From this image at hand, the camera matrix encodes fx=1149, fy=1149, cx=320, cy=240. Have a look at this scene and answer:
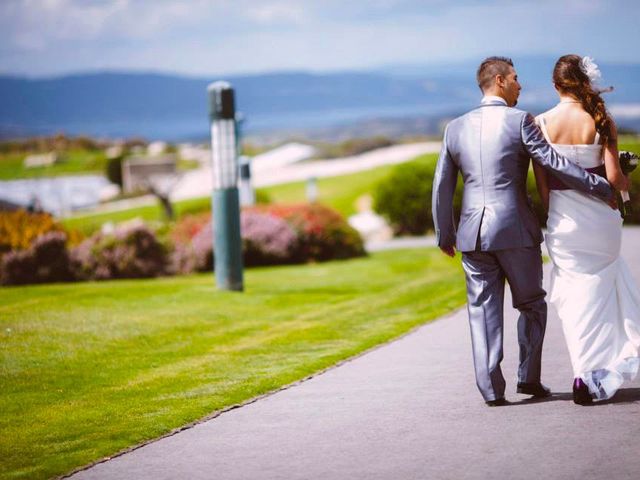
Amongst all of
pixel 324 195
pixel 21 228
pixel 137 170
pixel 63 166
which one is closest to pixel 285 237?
pixel 21 228

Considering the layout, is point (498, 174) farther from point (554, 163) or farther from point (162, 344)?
point (162, 344)

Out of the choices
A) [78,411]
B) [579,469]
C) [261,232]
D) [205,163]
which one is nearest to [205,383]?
[78,411]

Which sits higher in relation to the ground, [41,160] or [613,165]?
[41,160]

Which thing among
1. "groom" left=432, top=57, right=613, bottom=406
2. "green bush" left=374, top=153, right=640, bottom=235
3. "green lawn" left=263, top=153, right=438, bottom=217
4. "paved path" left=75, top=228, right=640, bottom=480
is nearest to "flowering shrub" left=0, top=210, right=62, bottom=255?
"green bush" left=374, top=153, right=640, bottom=235

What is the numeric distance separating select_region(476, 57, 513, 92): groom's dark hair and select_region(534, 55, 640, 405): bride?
0.36 m

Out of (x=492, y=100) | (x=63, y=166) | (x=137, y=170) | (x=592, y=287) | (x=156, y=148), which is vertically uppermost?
(x=156, y=148)

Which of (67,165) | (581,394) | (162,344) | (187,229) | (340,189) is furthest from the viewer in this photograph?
(67,165)

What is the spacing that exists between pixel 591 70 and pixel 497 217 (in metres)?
1.12

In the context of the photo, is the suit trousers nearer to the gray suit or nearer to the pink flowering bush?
the gray suit

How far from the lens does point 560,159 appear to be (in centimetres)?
698

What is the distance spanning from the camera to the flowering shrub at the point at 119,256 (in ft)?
59.6

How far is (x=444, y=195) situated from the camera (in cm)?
715

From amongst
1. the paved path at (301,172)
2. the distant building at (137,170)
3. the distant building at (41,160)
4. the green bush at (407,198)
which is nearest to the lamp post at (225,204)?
the green bush at (407,198)

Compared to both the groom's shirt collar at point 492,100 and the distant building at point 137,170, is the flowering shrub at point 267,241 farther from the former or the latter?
the distant building at point 137,170
